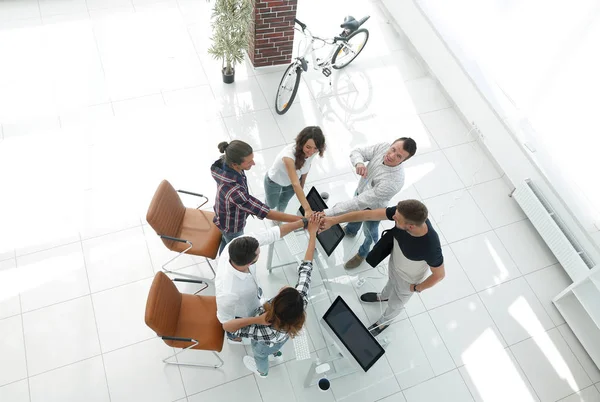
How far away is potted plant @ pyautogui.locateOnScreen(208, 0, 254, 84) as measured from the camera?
4.80 meters

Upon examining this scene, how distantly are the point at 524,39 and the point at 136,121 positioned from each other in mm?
3976

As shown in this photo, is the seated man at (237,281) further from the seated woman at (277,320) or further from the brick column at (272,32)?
the brick column at (272,32)

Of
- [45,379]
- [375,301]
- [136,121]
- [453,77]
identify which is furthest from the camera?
[453,77]

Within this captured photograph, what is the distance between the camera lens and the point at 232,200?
11.1ft

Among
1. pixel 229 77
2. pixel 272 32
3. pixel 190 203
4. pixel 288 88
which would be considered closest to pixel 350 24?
pixel 272 32

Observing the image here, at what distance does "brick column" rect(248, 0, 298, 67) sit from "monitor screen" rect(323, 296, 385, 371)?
3556 mm

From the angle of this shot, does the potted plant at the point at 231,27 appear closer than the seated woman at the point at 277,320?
No

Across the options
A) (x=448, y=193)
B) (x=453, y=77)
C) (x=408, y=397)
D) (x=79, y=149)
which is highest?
(x=453, y=77)

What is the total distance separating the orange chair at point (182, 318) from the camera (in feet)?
10.2

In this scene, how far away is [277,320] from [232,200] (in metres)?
1.03

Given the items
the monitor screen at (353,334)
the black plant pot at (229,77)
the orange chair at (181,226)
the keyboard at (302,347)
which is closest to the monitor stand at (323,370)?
the keyboard at (302,347)

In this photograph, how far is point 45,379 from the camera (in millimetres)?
3586

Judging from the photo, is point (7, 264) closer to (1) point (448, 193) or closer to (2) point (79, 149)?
(2) point (79, 149)

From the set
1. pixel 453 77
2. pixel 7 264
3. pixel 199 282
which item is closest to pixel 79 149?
pixel 7 264
